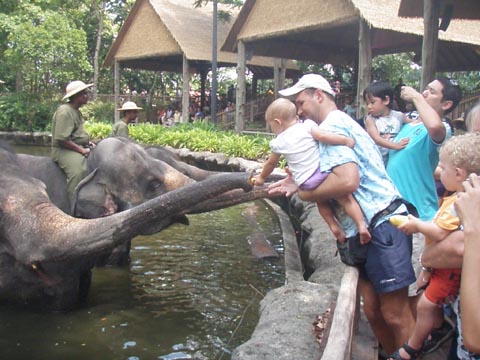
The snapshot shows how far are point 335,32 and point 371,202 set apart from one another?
1441 cm

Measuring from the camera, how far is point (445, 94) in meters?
3.90

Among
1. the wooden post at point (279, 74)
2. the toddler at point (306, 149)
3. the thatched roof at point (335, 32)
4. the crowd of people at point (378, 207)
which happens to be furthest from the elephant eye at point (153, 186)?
the wooden post at point (279, 74)

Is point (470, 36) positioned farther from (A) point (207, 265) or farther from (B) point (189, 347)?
(B) point (189, 347)

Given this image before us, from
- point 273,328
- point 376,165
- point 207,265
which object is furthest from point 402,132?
point 207,265

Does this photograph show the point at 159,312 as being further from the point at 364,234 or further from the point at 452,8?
the point at 452,8

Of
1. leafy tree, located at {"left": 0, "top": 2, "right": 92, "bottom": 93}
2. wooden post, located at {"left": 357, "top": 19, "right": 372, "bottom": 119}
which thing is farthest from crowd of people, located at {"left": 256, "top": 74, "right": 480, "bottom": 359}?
leafy tree, located at {"left": 0, "top": 2, "right": 92, "bottom": 93}

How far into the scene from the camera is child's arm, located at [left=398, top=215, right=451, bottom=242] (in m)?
2.43

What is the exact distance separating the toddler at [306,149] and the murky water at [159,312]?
2.08 m

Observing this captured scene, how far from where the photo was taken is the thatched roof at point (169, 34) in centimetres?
1989

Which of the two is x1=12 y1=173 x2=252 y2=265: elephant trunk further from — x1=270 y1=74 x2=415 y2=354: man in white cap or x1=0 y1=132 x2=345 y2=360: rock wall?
x1=270 y1=74 x2=415 y2=354: man in white cap

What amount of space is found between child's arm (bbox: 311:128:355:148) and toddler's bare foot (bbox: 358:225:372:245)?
0.47m

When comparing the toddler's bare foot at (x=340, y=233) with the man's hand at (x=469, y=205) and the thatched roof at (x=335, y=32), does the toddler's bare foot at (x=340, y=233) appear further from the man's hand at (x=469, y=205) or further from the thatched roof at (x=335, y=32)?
the thatched roof at (x=335, y=32)

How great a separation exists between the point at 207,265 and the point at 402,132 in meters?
3.71

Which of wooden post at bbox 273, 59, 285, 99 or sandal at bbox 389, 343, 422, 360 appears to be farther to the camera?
wooden post at bbox 273, 59, 285, 99
